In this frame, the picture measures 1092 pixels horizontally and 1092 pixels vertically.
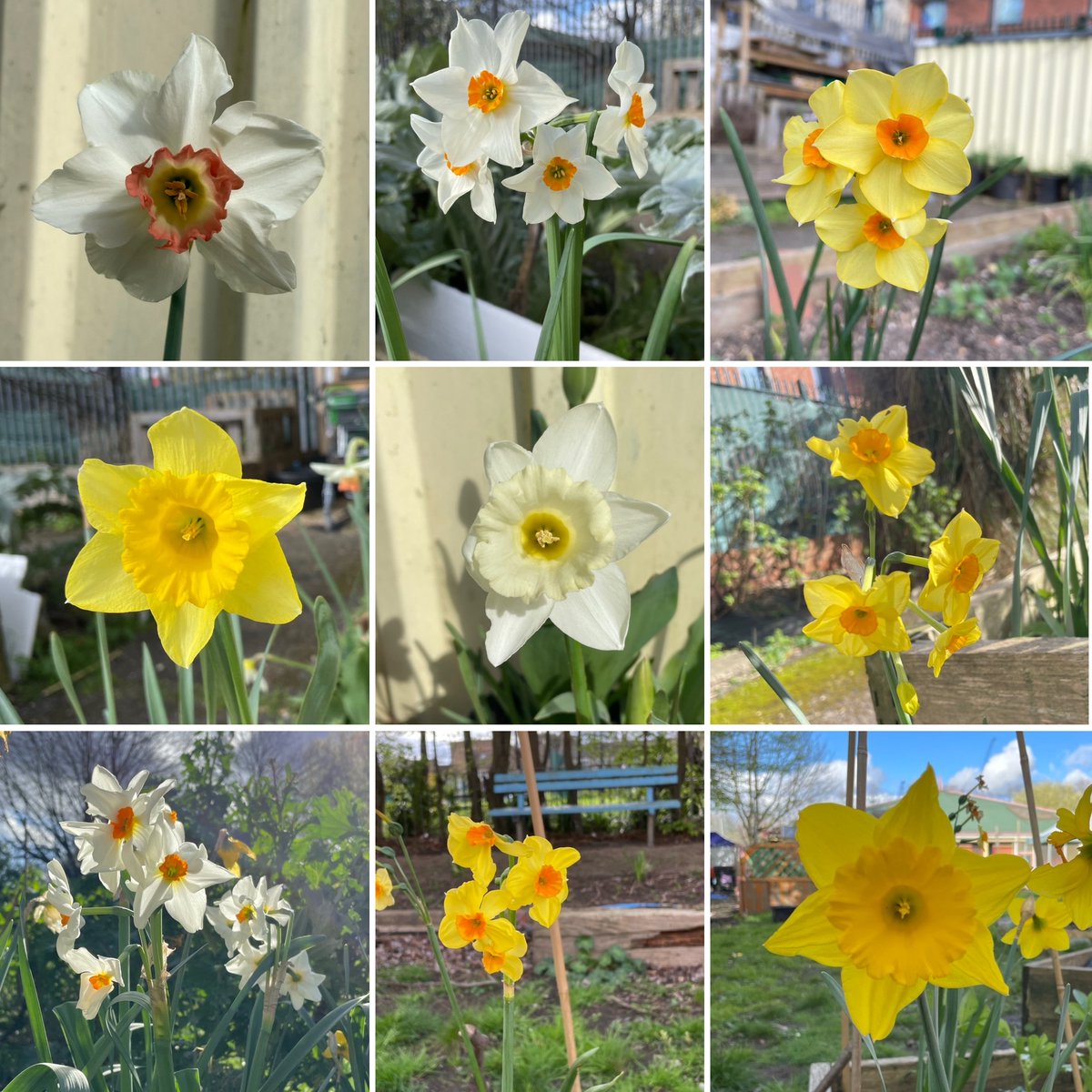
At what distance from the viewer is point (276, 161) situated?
54cm

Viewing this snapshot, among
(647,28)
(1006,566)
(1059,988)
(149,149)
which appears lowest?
(1059,988)

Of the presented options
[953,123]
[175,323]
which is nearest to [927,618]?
[953,123]

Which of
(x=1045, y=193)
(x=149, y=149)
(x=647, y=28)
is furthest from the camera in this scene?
(x=1045, y=193)

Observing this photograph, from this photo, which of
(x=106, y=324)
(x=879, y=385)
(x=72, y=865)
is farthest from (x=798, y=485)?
(x=72, y=865)

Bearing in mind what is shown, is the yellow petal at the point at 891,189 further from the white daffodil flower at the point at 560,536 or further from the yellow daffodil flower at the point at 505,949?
the yellow daffodil flower at the point at 505,949

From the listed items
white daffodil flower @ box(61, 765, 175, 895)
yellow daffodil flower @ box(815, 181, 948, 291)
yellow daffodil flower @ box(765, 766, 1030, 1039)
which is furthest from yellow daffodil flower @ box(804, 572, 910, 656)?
white daffodil flower @ box(61, 765, 175, 895)

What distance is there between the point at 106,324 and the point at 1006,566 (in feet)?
2.50

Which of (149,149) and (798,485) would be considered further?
(798,485)

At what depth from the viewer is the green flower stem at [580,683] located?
0.70m

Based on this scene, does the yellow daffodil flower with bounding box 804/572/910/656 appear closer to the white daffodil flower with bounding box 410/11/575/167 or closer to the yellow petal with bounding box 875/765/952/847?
the yellow petal with bounding box 875/765/952/847

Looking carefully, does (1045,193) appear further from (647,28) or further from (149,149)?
(149,149)

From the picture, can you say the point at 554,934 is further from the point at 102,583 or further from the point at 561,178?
the point at 561,178

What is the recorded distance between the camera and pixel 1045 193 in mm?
888

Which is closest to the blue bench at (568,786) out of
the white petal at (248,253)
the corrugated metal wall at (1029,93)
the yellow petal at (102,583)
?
the yellow petal at (102,583)
